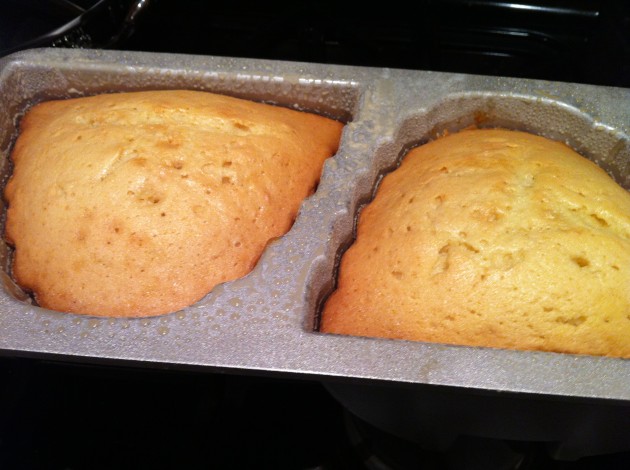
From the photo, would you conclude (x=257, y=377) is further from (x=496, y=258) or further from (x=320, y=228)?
(x=496, y=258)

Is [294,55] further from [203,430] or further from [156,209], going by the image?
[203,430]

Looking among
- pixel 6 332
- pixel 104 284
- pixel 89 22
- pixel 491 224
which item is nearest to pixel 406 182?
pixel 491 224

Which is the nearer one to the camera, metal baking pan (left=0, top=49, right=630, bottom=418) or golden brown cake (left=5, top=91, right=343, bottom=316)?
metal baking pan (left=0, top=49, right=630, bottom=418)

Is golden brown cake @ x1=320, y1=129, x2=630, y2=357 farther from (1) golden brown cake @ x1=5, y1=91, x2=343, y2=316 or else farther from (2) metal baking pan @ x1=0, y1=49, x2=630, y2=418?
(1) golden brown cake @ x1=5, y1=91, x2=343, y2=316

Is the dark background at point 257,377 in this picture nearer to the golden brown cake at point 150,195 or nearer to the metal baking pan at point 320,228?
the metal baking pan at point 320,228

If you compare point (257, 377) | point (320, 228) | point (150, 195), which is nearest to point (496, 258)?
point (320, 228)

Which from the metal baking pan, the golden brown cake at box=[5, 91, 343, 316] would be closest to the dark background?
the metal baking pan
